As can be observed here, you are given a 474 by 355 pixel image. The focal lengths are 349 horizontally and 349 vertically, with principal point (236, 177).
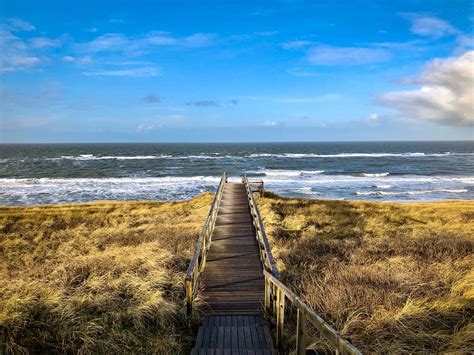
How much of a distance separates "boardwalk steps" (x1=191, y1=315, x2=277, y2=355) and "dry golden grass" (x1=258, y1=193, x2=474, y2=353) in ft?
3.09

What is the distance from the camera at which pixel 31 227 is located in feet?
61.3

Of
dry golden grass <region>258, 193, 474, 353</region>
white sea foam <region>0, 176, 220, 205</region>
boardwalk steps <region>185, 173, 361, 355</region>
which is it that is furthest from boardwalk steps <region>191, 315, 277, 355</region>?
white sea foam <region>0, 176, 220, 205</region>

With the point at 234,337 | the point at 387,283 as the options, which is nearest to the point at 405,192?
the point at 387,283

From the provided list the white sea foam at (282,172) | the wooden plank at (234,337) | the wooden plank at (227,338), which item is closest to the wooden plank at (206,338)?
the wooden plank at (227,338)

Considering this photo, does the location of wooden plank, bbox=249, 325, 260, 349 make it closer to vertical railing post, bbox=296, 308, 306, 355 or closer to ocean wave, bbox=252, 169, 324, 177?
vertical railing post, bbox=296, 308, 306, 355

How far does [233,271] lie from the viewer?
9.03 meters

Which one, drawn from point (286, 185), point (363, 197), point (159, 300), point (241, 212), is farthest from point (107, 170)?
point (159, 300)

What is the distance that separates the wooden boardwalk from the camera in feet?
23.7

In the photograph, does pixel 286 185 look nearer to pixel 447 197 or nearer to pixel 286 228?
pixel 447 197

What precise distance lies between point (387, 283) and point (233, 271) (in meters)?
3.67

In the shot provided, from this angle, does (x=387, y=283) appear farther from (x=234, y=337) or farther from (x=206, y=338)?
(x=206, y=338)

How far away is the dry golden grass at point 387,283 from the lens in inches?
207

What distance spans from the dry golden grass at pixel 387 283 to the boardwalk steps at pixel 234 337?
37.1 inches

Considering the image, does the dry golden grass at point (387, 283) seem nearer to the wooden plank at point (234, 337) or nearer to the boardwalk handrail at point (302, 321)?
the boardwalk handrail at point (302, 321)
